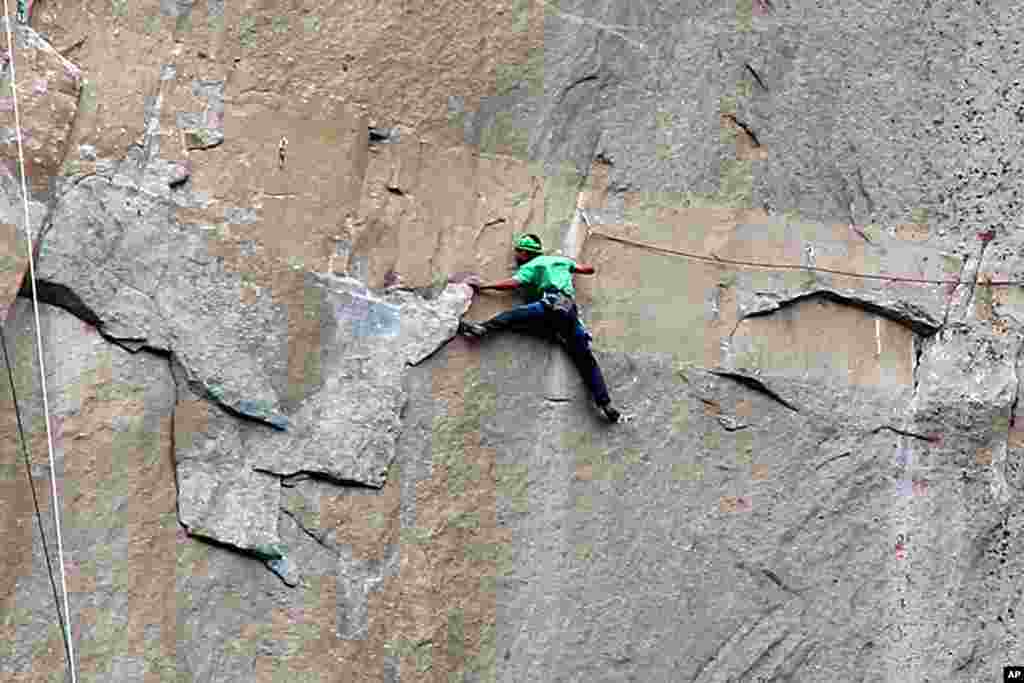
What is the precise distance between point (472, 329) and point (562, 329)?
0.39 meters

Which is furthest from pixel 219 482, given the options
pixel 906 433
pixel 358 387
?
pixel 906 433

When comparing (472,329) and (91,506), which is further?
(472,329)

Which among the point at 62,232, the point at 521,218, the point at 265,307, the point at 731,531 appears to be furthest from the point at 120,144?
the point at 731,531

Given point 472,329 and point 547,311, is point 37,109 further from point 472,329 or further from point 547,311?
point 547,311

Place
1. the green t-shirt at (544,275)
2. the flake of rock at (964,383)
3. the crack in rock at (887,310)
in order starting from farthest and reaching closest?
the flake of rock at (964,383) → the crack in rock at (887,310) → the green t-shirt at (544,275)

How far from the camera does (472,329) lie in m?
6.05

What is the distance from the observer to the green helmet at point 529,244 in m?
6.22

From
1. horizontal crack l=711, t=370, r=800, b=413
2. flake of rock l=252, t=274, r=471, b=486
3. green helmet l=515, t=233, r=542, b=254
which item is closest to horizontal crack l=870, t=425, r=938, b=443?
horizontal crack l=711, t=370, r=800, b=413

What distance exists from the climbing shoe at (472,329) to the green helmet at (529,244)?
1.30 ft

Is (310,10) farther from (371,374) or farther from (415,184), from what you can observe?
(371,374)

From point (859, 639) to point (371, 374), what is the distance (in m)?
2.48

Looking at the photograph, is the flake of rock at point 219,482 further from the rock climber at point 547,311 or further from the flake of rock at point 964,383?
the flake of rock at point 964,383

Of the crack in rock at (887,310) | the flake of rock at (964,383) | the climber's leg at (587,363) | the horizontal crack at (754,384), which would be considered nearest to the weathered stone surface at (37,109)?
the climber's leg at (587,363)

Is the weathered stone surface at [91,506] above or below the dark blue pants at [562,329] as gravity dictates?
below
